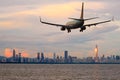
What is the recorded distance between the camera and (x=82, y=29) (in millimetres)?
153750

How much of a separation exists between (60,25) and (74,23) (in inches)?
210

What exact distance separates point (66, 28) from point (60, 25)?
2.95 metres

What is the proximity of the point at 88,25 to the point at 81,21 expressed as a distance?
422cm

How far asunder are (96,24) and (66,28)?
37.9ft

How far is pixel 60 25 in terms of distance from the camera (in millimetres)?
158000

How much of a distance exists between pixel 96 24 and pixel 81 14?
1049cm

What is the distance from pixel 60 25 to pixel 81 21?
7863 mm

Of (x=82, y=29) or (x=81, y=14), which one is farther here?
(x=81, y=14)

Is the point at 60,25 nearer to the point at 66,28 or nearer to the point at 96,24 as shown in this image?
the point at 66,28

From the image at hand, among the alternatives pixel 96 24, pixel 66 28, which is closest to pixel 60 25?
pixel 66 28

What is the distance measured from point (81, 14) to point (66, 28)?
907cm

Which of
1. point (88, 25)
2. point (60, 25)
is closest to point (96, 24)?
point (88, 25)

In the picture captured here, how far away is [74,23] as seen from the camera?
156 m

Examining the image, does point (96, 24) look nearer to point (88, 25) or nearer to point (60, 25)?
point (88, 25)
